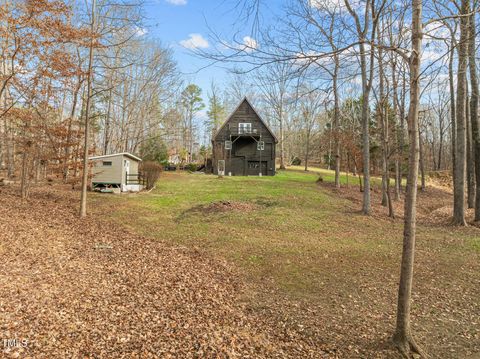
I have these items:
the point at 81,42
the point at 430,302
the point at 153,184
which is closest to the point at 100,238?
the point at 81,42

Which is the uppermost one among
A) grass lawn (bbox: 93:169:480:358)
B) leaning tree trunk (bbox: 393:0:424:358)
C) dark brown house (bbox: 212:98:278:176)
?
dark brown house (bbox: 212:98:278:176)

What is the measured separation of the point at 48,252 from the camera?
634 cm

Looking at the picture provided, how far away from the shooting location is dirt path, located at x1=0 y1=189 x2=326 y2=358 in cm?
351

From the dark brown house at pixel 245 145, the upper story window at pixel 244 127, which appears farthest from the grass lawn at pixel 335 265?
the upper story window at pixel 244 127

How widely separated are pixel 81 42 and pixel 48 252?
805 centimetres

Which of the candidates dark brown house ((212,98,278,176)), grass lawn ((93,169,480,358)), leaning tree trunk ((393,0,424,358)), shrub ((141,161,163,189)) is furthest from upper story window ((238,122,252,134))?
leaning tree trunk ((393,0,424,358))

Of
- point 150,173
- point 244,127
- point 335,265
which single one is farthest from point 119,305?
point 244,127

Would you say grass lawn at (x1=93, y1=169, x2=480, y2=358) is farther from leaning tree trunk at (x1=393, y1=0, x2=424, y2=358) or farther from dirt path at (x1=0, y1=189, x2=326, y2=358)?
dirt path at (x1=0, y1=189, x2=326, y2=358)

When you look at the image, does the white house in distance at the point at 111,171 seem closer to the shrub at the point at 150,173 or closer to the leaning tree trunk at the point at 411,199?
the shrub at the point at 150,173

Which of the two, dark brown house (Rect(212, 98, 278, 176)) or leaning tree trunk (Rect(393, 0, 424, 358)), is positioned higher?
dark brown house (Rect(212, 98, 278, 176))

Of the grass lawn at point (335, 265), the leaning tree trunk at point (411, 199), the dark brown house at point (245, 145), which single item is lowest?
the grass lawn at point (335, 265)

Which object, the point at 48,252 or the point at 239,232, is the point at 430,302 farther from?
the point at 48,252

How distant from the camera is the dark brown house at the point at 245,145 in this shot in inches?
1324

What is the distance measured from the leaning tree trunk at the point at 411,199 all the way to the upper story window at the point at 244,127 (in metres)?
30.0
